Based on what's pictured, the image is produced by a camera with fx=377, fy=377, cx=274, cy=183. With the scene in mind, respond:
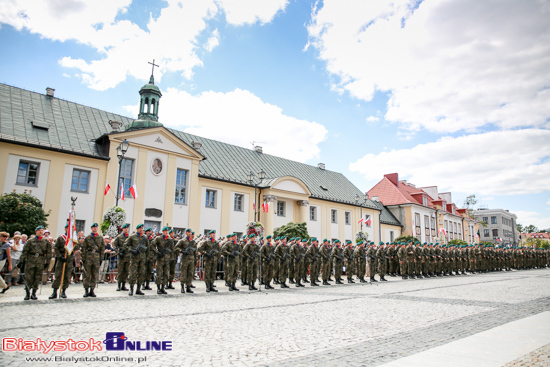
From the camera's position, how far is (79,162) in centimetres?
2166

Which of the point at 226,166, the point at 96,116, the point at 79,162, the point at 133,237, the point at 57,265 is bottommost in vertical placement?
the point at 57,265

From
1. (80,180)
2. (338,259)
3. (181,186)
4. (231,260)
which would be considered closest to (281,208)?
(181,186)

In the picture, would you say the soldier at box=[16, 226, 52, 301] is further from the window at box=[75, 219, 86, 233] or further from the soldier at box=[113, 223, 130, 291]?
the window at box=[75, 219, 86, 233]

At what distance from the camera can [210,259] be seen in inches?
528

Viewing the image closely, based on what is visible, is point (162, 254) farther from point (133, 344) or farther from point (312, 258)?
point (133, 344)

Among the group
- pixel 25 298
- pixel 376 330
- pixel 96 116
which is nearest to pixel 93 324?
pixel 25 298

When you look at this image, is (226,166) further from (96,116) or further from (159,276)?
(159,276)

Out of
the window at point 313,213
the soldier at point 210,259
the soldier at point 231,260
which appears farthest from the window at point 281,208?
the soldier at point 210,259

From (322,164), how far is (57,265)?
36.8m

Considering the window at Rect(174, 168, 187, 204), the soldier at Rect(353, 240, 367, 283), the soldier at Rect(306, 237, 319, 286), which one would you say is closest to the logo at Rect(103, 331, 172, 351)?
the soldier at Rect(306, 237, 319, 286)

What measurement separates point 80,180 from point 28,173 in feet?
8.53

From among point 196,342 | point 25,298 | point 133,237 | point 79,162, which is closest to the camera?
point 196,342

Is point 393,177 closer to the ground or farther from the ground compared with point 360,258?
farther from the ground

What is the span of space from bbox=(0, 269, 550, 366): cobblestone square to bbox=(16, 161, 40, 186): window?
10.4 meters
